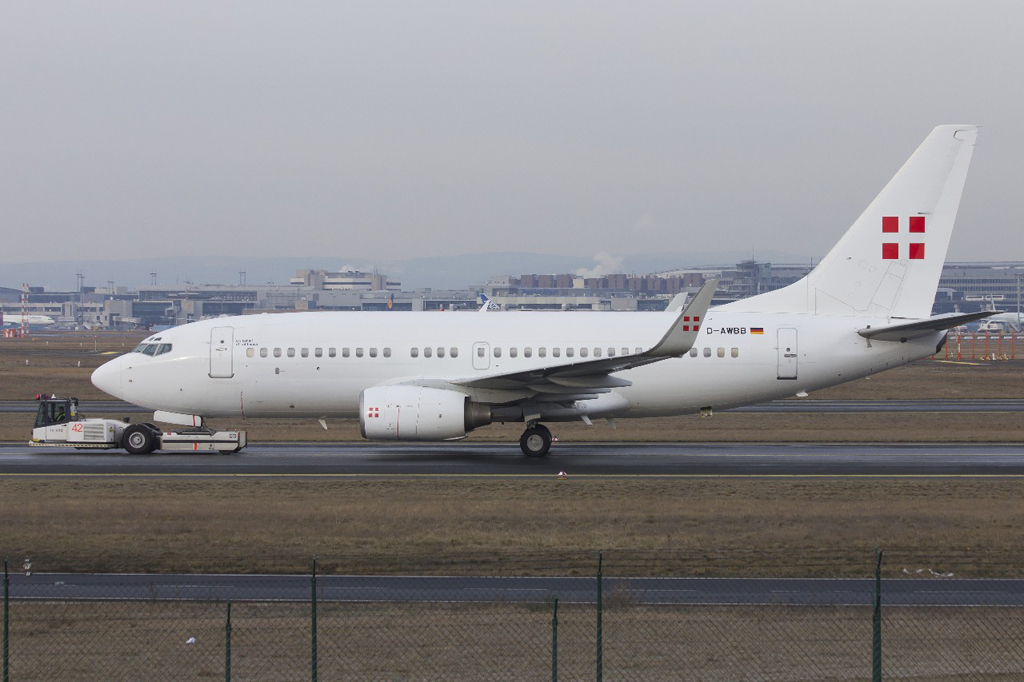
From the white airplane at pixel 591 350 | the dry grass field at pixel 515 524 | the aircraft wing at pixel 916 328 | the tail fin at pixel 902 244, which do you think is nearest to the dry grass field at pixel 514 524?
the dry grass field at pixel 515 524

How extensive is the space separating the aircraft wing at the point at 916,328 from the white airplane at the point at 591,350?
8cm

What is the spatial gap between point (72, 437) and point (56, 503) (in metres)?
8.92

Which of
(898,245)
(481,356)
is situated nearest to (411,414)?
(481,356)

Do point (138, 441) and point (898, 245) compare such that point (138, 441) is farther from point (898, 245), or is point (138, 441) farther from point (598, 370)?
point (898, 245)

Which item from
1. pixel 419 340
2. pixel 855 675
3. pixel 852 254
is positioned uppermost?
pixel 852 254

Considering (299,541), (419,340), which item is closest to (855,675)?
(299,541)

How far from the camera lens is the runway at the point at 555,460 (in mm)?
28719

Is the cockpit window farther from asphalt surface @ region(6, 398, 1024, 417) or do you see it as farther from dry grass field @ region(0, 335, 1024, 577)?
asphalt surface @ region(6, 398, 1024, 417)

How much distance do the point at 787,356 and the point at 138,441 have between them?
1902 centimetres

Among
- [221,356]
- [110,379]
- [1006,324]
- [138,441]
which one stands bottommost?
[138,441]

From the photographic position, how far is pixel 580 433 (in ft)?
126

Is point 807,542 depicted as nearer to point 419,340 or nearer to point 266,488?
point 266,488

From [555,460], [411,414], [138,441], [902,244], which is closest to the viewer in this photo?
[411,414]

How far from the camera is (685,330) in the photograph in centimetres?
2897
